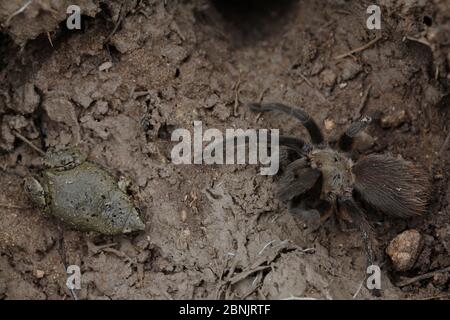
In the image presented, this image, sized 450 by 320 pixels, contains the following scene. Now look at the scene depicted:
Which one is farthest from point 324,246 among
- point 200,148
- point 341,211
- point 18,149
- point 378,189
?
point 18,149

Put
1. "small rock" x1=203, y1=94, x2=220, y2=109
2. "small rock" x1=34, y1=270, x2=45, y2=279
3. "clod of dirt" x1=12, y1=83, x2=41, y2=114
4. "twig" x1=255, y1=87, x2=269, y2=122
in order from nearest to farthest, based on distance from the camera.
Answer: "small rock" x1=34, y1=270, x2=45, y2=279 < "clod of dirt" x1=12, y1=83, x2=41, y2=114 < "small rock" x1=203, y1=94, x2=220, y2=109 < "twig" x1=255, y1=87, x2=269, y2=122

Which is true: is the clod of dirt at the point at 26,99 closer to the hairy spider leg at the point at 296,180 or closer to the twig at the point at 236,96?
the twig at the point at 236,96

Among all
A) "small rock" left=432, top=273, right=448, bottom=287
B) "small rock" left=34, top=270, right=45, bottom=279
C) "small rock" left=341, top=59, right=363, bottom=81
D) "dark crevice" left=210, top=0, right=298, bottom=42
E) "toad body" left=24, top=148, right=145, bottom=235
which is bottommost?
"small rock" left=432, top=273, right=448, bottom=287

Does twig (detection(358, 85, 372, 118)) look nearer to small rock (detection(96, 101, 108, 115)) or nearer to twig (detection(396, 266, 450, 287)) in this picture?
twig (detection(396, 266, 450, 287))

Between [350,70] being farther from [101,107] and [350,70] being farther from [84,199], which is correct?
[84,199]

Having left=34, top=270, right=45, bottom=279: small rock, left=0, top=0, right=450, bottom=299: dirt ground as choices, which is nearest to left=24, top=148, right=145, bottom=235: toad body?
left=0, top=0, right=450, bottom=299: dirt ground

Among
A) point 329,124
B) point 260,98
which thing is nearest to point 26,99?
point 260,98
